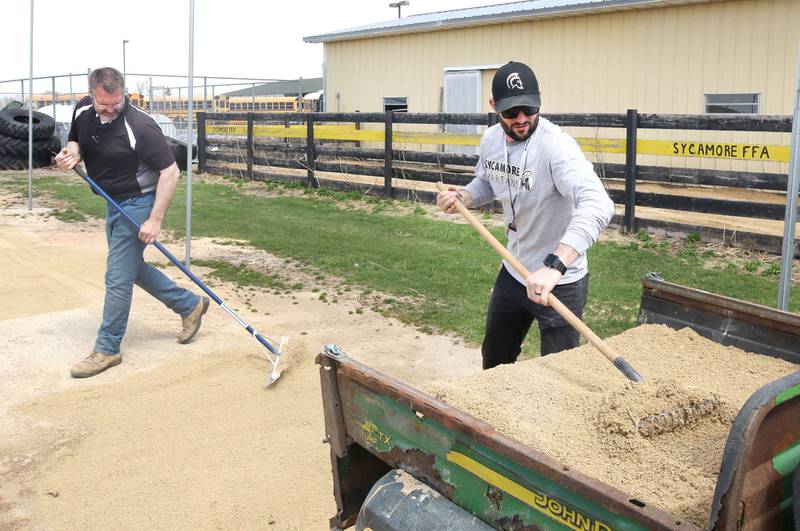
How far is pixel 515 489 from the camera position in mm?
2396

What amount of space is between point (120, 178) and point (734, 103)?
12066mm

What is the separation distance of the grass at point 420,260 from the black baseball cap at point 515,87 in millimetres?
2926

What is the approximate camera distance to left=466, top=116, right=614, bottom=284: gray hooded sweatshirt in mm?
3734

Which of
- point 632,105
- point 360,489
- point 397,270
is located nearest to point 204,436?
point 360,489

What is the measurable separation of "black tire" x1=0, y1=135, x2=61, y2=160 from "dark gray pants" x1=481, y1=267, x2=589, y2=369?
18.0 meters

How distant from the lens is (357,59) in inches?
847

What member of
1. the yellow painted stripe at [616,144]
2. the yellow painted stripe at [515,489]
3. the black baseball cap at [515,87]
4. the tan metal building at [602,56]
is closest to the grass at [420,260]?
the yellow painted stripe at [616,144]

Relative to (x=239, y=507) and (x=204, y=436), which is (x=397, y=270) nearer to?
(x=204, y=436)

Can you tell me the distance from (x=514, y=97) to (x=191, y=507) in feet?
7.85

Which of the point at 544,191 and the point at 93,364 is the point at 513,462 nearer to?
the point at 544,191

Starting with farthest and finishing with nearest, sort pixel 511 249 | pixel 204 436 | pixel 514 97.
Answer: pixel 204 436
pixel 511 249
pixel 514 97

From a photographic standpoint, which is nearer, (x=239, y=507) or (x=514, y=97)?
(x=514, y=97)

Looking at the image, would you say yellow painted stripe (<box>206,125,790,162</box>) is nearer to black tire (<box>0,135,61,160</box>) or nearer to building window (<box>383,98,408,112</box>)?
building window (<box>383,98,408,112</box>)

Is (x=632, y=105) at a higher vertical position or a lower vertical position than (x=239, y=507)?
higher
